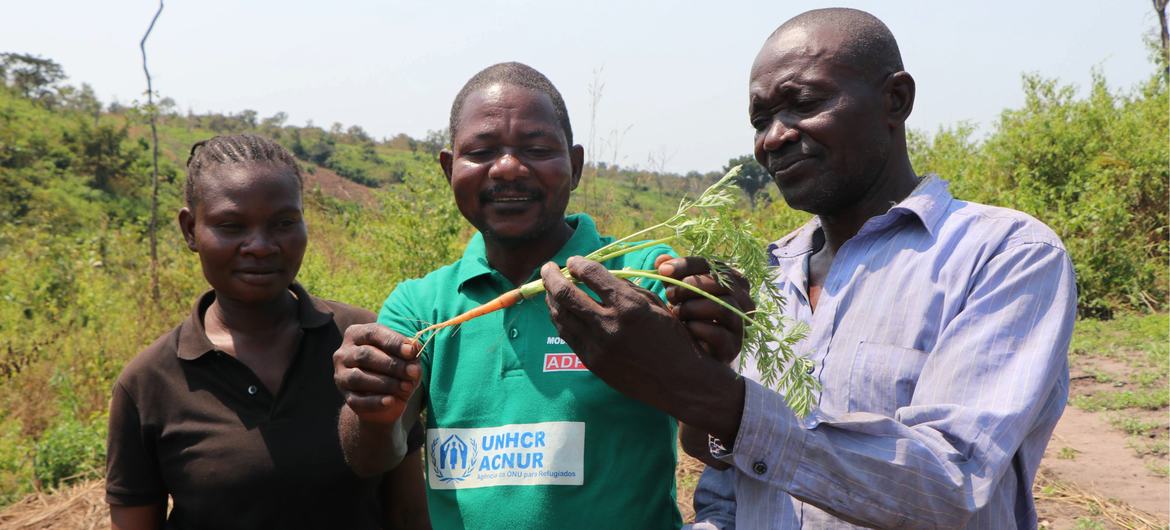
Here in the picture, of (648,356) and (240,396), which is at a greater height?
(648,356)

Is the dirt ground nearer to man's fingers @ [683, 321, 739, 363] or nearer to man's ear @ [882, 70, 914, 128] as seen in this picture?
man's ear @ [882, 70, 914, 128]

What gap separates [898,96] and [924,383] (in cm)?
81

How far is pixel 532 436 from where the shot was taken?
2311 millimetres

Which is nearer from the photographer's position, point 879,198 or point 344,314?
point 879,198

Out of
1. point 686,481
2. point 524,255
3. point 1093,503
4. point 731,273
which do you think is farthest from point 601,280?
point 1093,503

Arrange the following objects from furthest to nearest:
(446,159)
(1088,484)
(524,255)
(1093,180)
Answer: (1093,180) < (1088,484) < (446,159) < (524,255)

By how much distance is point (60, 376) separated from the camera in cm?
775


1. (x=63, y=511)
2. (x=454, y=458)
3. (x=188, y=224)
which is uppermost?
(x=188, y=224)

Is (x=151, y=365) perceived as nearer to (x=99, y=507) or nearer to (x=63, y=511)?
(x=99, y=507)

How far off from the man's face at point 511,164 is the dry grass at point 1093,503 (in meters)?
4.67

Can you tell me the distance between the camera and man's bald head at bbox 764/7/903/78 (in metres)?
2.22

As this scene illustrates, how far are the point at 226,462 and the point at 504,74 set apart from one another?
1438 mm

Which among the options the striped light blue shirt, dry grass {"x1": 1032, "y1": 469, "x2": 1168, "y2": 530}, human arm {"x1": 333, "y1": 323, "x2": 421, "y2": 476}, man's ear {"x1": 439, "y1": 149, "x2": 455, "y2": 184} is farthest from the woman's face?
dry grass {"x1": 1032, "y1": 469, "x2": 1168, "y2": 530}

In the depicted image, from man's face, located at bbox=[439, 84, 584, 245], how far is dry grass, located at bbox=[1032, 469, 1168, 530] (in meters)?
4.67
